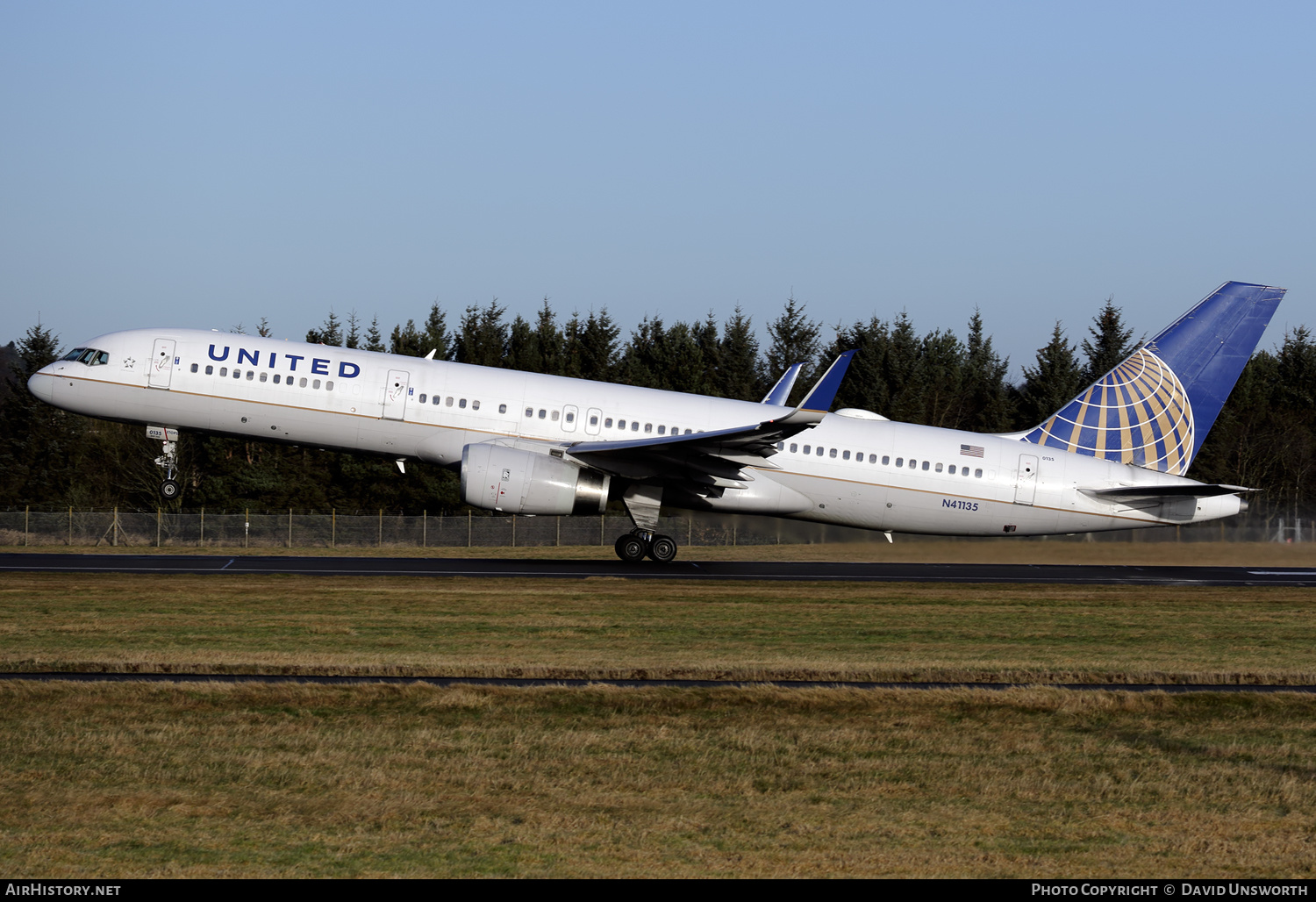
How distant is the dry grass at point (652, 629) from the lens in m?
14.7

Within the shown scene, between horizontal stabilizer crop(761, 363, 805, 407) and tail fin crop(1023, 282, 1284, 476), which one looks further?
horizontal stabilizer crop(761, 363, 805, 407)

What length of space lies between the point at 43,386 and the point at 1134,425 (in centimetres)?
2709

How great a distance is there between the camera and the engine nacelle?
26797 millimetres

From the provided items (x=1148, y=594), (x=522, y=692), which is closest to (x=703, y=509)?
(x=1148, y=594)

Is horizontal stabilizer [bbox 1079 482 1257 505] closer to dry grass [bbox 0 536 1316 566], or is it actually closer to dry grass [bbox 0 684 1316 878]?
dry grass [bbox 0 536 1316 566]

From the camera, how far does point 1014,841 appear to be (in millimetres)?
7875

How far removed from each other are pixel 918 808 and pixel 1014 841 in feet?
2.99

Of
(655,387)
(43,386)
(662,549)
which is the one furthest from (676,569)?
(655,387)

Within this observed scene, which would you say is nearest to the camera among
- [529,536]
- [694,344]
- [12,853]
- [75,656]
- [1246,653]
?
[12,853]

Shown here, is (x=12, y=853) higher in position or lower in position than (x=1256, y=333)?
lower

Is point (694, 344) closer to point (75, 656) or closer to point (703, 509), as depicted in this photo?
point (703, 509)

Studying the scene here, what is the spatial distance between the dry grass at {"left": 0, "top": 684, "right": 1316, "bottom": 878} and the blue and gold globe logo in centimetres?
1914

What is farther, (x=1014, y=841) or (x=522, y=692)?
(x=522, y=692)

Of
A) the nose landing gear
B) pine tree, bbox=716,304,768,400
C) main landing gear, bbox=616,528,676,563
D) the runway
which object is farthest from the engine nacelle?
pine tree, bbox=716,304,768,400
